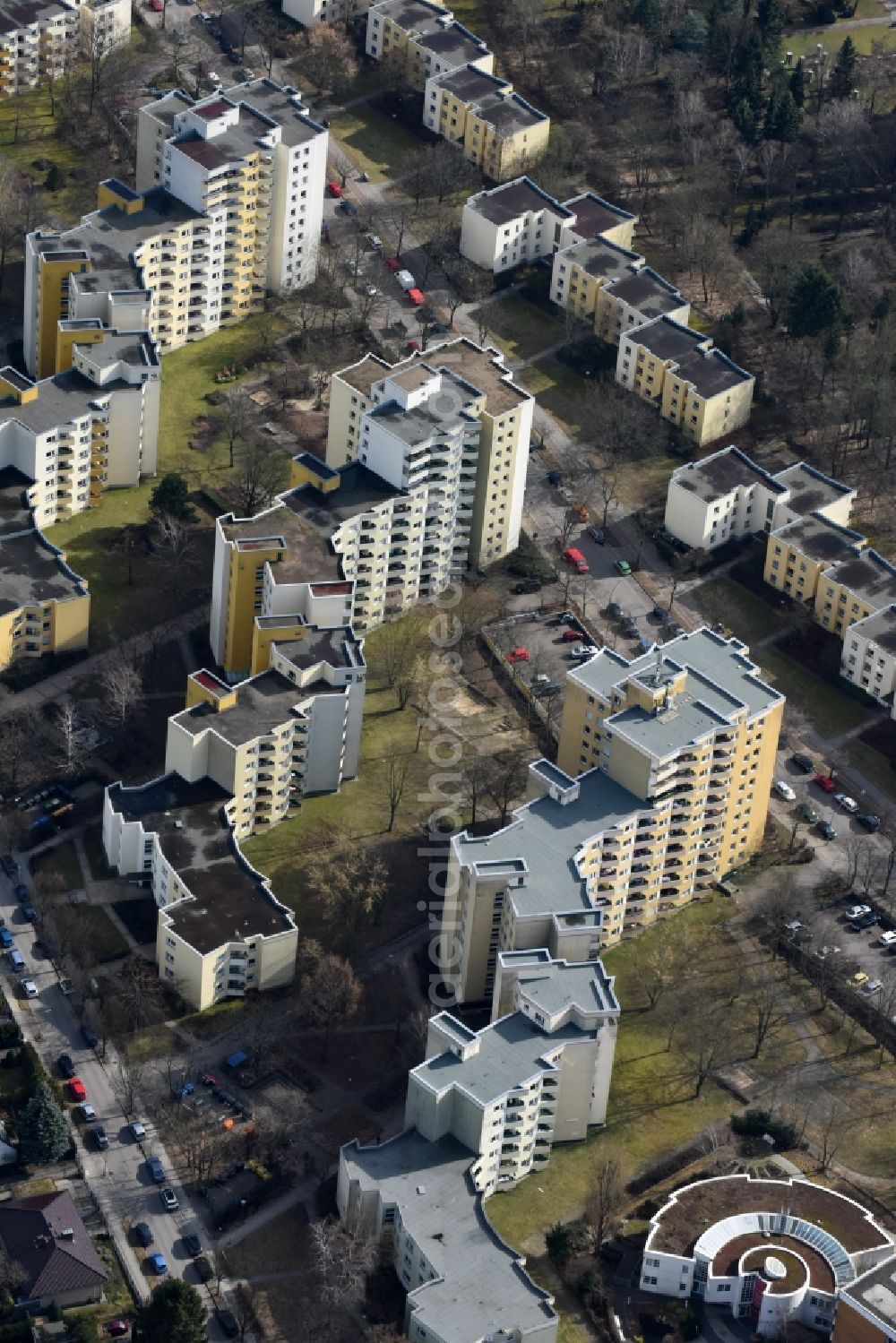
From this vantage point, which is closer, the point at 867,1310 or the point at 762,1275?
the point at 867,1310

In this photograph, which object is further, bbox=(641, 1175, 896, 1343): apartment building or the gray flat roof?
bbox=(641, 1175, 896, 1343): apartment building

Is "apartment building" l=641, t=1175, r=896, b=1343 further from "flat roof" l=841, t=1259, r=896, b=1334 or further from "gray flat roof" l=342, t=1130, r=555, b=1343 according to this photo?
"gray flat roof" l=342, t=1130, r=555, b=1343

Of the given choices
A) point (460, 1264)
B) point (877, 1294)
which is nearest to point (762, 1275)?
point (877, 1294)

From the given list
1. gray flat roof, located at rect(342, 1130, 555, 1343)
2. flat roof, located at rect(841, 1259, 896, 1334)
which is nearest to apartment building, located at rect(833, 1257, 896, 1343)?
flat roof, located at rect(841, 1259, 896, 1334)

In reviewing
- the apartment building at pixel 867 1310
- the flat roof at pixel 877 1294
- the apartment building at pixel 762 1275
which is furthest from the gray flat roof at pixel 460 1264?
the flat roof at pixel 877 1294

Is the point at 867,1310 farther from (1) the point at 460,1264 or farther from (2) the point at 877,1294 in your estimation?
(1) the point at 460,1264

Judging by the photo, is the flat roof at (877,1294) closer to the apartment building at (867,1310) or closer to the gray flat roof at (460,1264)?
the apartment building at (867,1310)
